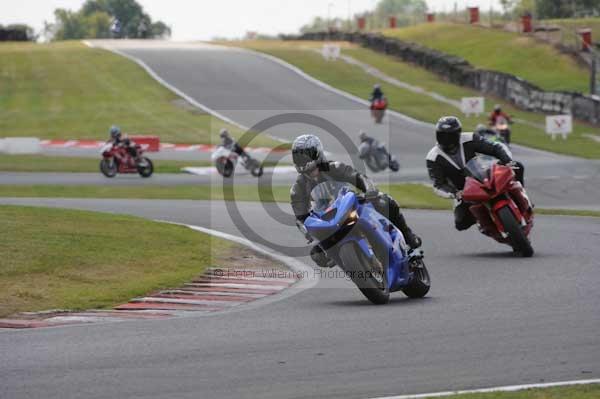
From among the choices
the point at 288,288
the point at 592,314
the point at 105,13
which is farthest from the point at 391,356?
the point at 105,13

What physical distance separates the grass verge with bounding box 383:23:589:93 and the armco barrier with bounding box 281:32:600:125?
5.55 ft

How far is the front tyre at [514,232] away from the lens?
14.1 m

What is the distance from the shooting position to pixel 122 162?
31.3 m

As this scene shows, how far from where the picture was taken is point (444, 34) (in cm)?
6738

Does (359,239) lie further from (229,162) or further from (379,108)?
(379,108)

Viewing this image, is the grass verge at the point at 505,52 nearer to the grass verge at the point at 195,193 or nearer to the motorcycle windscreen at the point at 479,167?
the grass verge at the point at 195,193

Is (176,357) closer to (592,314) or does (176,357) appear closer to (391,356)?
(391,356)

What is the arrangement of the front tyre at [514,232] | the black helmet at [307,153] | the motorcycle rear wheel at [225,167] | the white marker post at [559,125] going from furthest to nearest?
1. the white marker post at [559,125]
2. the motorcycle rear wheel at [225,167]
3. the front tyre at [514,232]
4. the black helmet at [307,153]

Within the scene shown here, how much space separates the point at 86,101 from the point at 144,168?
70.7ft

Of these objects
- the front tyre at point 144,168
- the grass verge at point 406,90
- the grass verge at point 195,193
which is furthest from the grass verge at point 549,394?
the grass verge at point 406,90

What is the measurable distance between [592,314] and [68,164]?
88.9ft

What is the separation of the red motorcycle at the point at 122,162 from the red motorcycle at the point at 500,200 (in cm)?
1777

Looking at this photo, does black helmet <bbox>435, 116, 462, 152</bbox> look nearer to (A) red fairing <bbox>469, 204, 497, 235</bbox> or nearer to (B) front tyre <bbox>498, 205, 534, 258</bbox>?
(A) red fairing <bbox>469, 204, 497, 235</bbox>

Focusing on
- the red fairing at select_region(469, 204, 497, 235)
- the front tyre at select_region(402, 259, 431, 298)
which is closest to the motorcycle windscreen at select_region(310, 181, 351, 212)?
the front tyre at select_region(402, 259, 431, 298)
